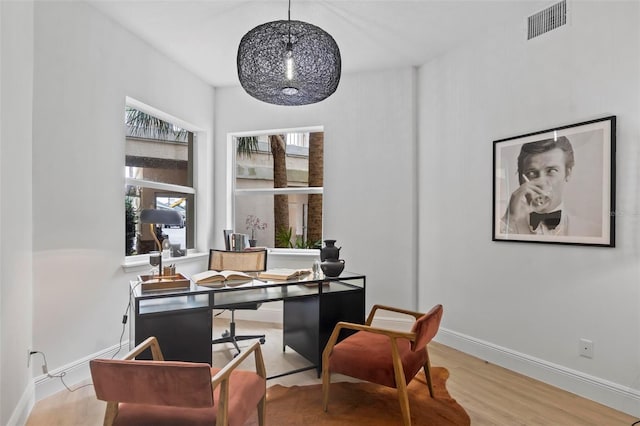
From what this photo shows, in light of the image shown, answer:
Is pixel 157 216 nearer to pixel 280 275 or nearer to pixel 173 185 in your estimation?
pixel 280 275

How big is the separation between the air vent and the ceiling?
0.19ft

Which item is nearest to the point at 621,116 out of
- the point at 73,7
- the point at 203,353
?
the point at 203,353

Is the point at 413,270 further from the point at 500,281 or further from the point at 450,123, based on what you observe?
the point at 450,123

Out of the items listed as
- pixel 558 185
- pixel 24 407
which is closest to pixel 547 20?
pixel 558 185

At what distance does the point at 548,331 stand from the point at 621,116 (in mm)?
1555

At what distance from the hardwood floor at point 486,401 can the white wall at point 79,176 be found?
343mm

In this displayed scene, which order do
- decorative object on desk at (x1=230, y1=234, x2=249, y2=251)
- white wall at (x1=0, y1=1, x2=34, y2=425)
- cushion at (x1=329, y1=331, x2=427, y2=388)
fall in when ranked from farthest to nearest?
decorative object on desk at (x1=230, y1=234, x2=249, y2=251)
cushion at (x1=329, y1=331, x2=427, y2=388)
white wall at (x1=0, y1=1, x2=34, y2=425)

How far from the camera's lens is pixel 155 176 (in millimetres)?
3900

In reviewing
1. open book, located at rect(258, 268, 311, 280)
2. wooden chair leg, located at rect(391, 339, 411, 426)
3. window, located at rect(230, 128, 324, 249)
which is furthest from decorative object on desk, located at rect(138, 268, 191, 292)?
window, located at rect(230, 128, 324, 249)

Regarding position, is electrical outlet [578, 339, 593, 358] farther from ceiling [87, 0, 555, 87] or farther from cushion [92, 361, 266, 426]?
ceiling [87, 0, 555, 87]

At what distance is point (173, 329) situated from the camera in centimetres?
224

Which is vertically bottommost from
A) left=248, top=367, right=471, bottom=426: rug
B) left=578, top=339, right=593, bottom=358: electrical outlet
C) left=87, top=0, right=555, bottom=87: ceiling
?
left=248, top=367, right=471, bottom=426: rug

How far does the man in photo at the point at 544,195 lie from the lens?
2.72 m

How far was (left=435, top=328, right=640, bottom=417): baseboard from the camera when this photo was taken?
2.40 m
